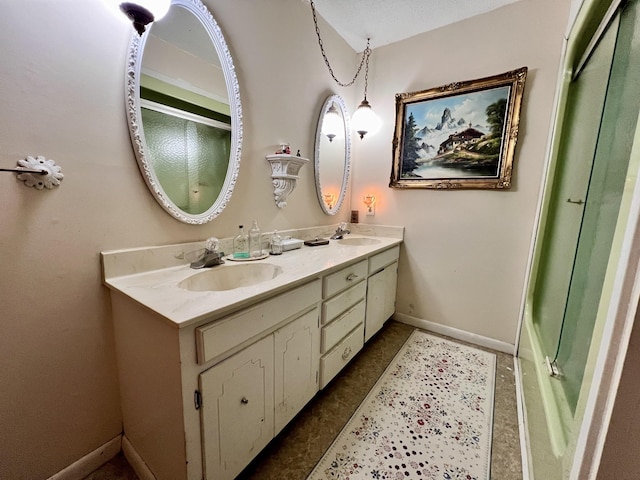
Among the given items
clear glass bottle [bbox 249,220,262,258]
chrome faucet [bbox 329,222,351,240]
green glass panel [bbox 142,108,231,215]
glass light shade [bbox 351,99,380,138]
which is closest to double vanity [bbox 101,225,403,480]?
clear glass bottle [bbox 249,220,262,258]

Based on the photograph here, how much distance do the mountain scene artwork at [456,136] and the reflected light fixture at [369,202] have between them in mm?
328

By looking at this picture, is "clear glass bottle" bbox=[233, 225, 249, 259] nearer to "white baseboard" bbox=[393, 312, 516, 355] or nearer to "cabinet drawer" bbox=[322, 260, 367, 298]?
"cabinet drawer" bbox=[322, 260, 367, 298]

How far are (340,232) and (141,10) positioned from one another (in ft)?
5.70

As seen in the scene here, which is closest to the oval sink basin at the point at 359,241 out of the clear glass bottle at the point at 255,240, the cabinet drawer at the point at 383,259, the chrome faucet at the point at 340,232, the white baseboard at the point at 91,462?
the chrome faucet at the point at 340,232

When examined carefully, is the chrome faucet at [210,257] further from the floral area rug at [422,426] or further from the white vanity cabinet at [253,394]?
the floral area rug at [422,426]

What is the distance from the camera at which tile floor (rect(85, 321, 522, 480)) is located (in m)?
1.03

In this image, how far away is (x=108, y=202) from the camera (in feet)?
3.15

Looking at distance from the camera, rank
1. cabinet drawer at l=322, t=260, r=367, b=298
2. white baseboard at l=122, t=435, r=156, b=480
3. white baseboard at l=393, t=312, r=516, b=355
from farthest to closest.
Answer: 1. white baseboard at l=393, t=312, r=516, b=355
2. cabinet drawer at l=322, t=260, r=367, b=298
3. white baseboard at l=122, t=435, r=156, b=480

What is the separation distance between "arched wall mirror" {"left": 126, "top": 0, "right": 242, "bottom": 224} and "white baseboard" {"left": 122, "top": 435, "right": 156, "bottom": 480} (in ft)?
3.23

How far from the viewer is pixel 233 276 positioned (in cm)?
126

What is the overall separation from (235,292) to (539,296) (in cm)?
181

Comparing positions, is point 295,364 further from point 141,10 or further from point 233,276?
point 141,10

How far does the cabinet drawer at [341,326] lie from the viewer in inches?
52.1

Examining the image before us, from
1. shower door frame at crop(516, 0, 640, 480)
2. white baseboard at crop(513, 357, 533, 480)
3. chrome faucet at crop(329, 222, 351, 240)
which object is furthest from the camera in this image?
chrome faucet at crop(329, 222, 351, 240)
